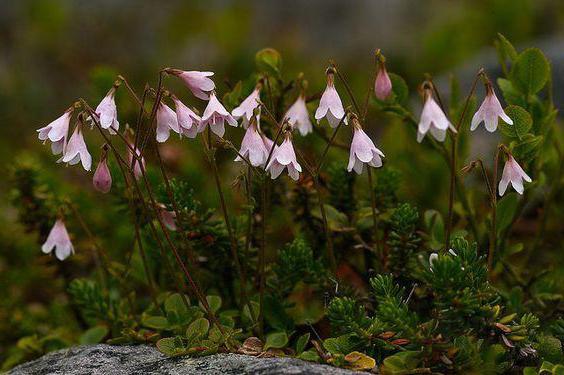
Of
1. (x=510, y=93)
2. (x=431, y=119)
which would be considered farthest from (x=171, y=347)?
(x=510, y=93)

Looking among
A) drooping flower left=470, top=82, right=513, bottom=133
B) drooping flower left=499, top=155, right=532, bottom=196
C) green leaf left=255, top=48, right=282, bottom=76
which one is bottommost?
drooping flower left=499, top=155, right=532, bottom=196

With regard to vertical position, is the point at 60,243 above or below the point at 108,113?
below

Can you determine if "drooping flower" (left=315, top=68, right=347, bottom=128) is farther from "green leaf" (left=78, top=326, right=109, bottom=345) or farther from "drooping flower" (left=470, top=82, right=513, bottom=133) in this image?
"green leaf" (left=78, top=326, right=109, bottom=345)

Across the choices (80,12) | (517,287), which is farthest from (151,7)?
(517,287)

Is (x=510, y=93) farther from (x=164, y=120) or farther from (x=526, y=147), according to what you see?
(x=164, y=120)

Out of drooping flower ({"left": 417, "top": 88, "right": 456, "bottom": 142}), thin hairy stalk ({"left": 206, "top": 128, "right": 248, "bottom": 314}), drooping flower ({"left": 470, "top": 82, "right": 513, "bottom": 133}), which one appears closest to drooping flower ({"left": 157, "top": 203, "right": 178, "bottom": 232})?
thin hairy stalk ({"left": 206, "top": 128, "right": 248, "bottom": 314})

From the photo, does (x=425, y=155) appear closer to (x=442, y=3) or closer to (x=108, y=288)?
(x=108, y=288)

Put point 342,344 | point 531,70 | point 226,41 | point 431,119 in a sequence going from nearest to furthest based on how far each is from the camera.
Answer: point 431,119, point 342,344, point 531,70, point 226,41
